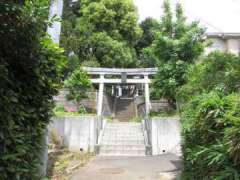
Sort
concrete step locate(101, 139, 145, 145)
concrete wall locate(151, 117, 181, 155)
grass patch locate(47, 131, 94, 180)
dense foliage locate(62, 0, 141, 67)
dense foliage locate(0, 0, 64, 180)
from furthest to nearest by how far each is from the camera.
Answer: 1. dense foliage locate(62, 0, 141, 67)
2. concrete step locate(101, 139, 145, 145)
3. concrete wall locate(151, 117, 181, 155)
4. grass patch locate(47, 131, 94, 180)
5. dense foliage locate(0, 0, 64, 180)

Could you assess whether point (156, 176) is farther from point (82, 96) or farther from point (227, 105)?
point (82, 96)

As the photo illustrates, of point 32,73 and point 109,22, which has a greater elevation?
point 109,22

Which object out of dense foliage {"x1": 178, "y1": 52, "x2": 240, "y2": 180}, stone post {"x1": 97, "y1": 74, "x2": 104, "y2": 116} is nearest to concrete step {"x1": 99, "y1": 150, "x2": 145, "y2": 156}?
dense foliage {"x1": 178, "y1": 52, "x2": 240, "y2": 180}

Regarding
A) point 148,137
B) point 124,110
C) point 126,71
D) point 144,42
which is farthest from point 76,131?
point 144,42

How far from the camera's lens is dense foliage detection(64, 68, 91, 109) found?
13383 millimetres

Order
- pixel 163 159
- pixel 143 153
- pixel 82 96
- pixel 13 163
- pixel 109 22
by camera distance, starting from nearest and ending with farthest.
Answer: pixel 13 163, pixel 163 159, pixel 143 153, pixel 82 96, pixel 109 22

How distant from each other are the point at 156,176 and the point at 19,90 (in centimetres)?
432

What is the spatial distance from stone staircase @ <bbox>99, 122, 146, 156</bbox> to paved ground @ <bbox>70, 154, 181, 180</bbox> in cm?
77

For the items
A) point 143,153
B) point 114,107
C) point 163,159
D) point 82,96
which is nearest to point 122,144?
point 143,153

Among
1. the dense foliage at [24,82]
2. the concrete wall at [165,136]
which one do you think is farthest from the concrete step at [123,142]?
the dense foliage at [24,82]

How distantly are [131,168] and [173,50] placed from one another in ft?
18.9

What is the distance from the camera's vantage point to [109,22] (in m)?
19.4

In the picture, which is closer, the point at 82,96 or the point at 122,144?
the point at 122,144

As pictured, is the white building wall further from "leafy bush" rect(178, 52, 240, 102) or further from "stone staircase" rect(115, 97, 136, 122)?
"leafy bush" rect(178, 52, 240, 102)
